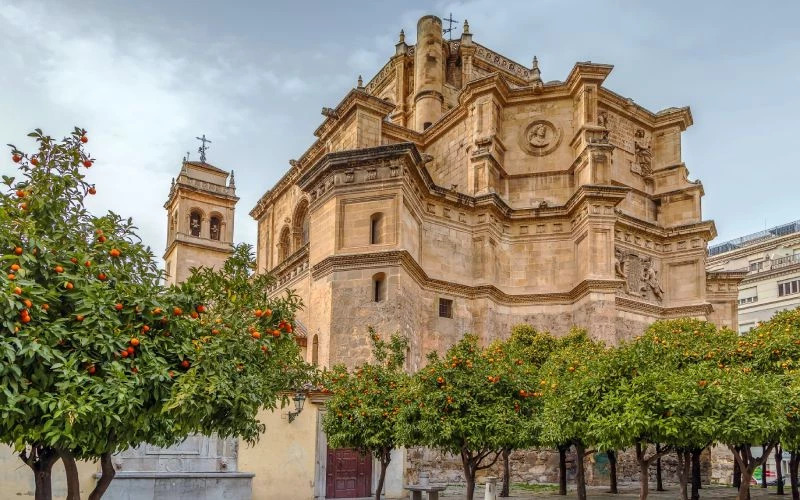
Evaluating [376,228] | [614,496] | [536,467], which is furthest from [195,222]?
[614,496]

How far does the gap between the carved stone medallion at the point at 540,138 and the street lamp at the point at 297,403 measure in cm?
1617

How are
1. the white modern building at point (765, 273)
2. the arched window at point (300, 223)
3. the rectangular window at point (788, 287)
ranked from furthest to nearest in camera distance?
the white modern building at point (765, 273) < the rectangular window at point (788, 287) < the arched window at point (300, 223)

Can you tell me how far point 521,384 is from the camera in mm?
14641

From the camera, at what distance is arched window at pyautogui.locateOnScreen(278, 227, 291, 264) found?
120 feet

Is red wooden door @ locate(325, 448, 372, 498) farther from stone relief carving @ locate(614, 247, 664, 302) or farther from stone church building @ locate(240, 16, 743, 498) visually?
stone relief carving @ locate(614, 247, 664, 302)

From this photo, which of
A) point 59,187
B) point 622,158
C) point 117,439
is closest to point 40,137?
point 59,187

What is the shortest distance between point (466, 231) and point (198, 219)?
2390 cm

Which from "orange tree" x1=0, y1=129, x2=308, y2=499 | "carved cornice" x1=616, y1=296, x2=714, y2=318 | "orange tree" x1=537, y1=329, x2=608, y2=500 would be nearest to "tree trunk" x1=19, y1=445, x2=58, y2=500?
"orange tree" x1=0, y1=129, x2=308, y2=499

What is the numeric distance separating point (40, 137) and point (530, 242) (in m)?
22.5

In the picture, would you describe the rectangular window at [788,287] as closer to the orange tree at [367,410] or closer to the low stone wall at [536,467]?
the low stone wall at [536,467]

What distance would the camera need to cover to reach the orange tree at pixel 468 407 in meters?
13.8

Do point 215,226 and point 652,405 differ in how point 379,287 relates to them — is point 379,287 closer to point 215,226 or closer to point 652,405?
point 652,405

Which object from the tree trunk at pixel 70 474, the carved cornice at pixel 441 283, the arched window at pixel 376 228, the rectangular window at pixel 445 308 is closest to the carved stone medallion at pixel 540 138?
the carved cornice at pixel 441 283

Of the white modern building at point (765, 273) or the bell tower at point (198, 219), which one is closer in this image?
the bell tower at point (198, 219)
